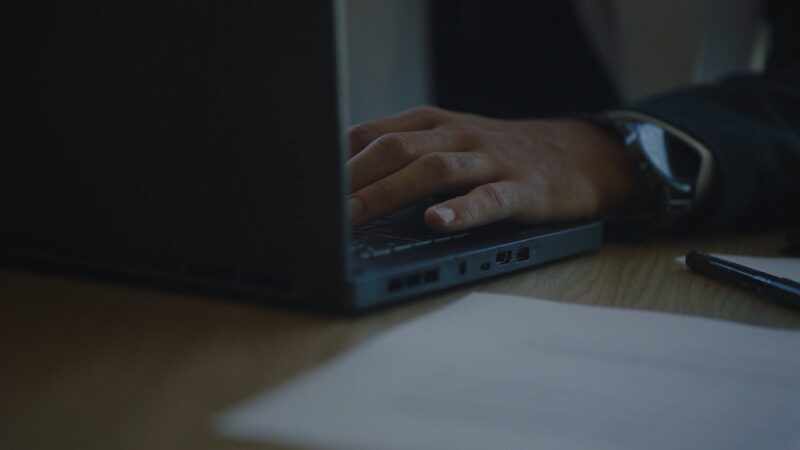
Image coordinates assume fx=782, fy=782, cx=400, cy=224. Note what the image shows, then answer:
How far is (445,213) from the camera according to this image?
63cm

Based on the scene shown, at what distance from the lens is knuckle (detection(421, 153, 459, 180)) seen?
698 millimetres

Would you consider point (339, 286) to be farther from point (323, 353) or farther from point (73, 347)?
point (73, 347)

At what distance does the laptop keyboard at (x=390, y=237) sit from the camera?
1.82 feet

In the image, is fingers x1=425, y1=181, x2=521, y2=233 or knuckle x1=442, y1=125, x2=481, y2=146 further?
knuckle x1=442, y1=125, x2=481, y2=146

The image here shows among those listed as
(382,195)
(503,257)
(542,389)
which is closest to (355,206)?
(382,195)

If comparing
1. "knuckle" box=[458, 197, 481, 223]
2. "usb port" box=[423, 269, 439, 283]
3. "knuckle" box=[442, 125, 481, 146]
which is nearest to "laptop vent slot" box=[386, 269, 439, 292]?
"usb port" box=[423, 269, 439, 283]

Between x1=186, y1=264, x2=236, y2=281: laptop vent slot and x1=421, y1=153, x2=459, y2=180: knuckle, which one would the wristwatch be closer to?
x1=421, y1=153, x2=459, y2=180: knuckle

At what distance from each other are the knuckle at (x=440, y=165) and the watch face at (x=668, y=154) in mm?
252

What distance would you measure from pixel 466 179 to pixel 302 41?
0.30 meters

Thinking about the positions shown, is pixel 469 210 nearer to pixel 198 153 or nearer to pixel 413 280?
pixel 413 280

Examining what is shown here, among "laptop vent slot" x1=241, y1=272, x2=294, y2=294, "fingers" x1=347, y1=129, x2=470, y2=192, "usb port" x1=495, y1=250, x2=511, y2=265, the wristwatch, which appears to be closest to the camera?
"laptop vent slot" x1=241, y1=272, x2=294, y2=294

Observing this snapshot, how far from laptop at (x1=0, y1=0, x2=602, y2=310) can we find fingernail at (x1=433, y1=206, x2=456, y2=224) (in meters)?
0.04

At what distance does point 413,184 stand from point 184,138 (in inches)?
9.6

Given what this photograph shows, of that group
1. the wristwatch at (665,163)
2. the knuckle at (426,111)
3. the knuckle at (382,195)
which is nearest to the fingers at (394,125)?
the knuckle at (426,111)
